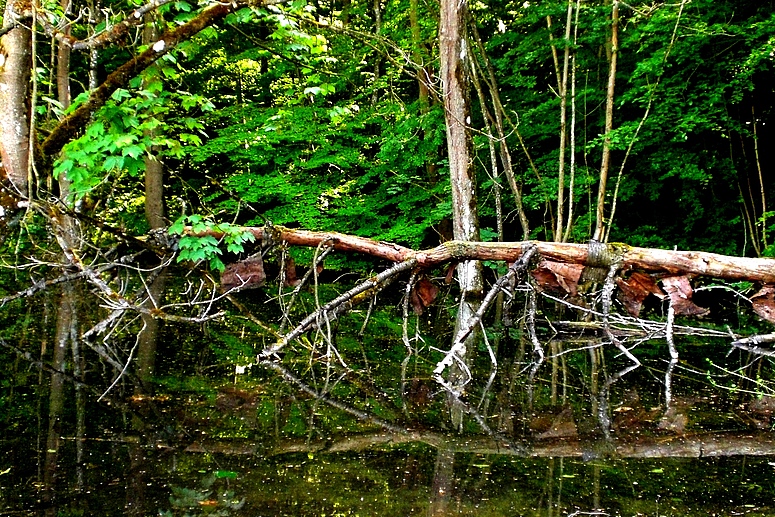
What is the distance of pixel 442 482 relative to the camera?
96.1 inches

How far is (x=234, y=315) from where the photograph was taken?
21.1 feet

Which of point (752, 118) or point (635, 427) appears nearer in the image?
point (635, 427)

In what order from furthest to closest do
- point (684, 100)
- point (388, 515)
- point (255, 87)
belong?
point (255, 87), point (684, 100), point (388, 515)

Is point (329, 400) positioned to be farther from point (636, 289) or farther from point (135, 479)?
point (636, 289)

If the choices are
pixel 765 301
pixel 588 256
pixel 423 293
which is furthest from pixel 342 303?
pixel 765 301

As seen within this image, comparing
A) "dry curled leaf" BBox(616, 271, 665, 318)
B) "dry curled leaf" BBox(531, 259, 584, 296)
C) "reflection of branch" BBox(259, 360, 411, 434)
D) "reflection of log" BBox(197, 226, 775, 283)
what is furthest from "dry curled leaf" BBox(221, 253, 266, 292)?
"dry curled leaf" BBox(616, 271, 665, 318)

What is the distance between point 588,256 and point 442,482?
2.85m

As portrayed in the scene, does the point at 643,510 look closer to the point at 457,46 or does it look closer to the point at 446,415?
the point at 446,415

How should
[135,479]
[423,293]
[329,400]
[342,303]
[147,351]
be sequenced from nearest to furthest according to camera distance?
[135,479]
[329,400]
[147,351]
[342,303]
[423,293]

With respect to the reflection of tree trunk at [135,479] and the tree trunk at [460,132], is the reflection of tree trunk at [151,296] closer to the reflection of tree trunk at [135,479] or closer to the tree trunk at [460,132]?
the reflection of tree trunk at [135,479]

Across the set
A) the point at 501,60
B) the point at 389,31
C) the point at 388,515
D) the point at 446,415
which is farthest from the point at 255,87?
the point at 388,515

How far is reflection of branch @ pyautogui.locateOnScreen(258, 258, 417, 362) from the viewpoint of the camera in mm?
4398

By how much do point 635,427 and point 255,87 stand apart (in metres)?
11.4

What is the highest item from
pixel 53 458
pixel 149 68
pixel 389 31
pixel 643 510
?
pixel 389 31
